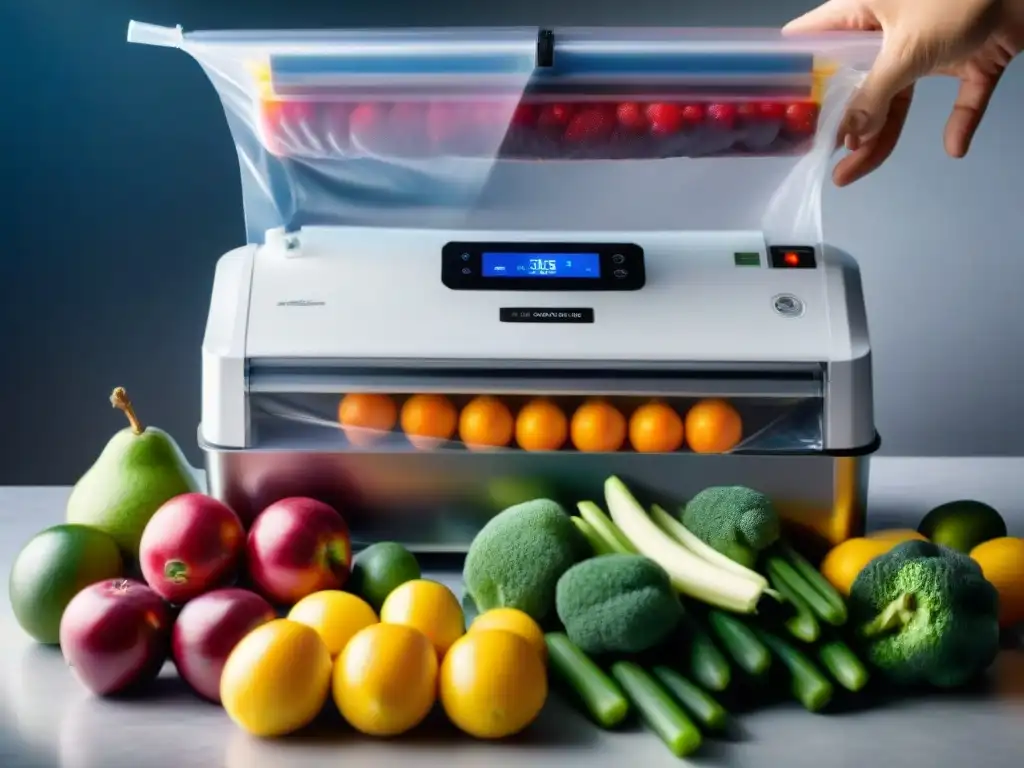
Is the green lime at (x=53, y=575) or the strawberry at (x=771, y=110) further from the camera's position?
the strawberry at (x=771, y=110)

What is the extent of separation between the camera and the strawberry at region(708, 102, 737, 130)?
1.15 metres

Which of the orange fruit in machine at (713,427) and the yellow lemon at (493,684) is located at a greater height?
the orange fruit in machine at (713,427)

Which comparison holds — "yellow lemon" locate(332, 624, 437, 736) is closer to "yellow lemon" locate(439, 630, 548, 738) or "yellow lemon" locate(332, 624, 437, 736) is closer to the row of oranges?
"yellow lemon" locate(439, 630, 548, 738)

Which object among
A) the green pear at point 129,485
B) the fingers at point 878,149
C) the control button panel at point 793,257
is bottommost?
the green pear at point 129,485

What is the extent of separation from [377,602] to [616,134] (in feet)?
1.60

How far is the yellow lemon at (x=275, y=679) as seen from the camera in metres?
0.84

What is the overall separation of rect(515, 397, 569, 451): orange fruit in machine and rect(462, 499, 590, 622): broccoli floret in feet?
0.40

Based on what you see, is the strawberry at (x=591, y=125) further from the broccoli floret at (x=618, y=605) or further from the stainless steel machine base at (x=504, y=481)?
the broccoli floret at (x=618, y=605)

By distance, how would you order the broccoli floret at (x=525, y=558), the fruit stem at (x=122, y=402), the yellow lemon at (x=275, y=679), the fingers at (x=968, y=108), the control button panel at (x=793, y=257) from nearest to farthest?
1. the yellow lemon at (x=275, y=679)
2. the broccoli floret at (x=525, y=558)
3. the fruit stem at (x=122, y=402)
4. the control button panel at (x=793, y=257)
5. the fingers at (x=968, y=108)

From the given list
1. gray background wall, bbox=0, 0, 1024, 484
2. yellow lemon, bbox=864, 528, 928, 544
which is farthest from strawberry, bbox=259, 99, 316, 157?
gray background wall, bbox=0, 0, 1024, 484

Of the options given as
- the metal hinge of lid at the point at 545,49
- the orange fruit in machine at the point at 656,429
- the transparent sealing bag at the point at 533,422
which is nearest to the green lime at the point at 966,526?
the transparent sealing bag at the point at 533,422

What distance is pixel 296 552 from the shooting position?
1.01 m

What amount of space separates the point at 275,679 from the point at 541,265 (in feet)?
1.64

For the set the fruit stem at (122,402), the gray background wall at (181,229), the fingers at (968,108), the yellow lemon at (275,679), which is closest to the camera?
the yellow lemon at (275,679)
